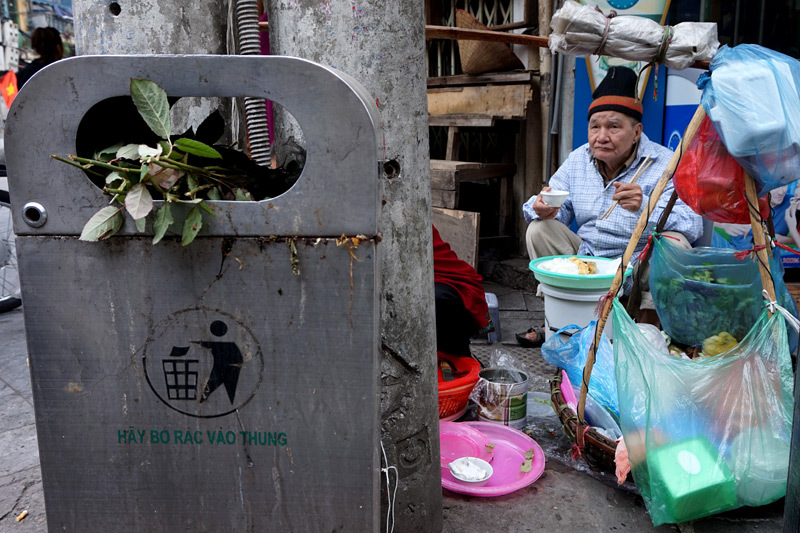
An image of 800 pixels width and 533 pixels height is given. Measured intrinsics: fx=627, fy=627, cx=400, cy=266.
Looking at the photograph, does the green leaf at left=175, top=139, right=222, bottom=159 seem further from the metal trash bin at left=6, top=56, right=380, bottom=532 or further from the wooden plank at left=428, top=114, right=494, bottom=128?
the wooden plank at left=428, top=114, right=494, bottom=128

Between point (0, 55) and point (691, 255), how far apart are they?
11052mm

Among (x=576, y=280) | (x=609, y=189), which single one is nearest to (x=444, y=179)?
(x=609, y=189)

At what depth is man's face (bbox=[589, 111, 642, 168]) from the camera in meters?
3.46

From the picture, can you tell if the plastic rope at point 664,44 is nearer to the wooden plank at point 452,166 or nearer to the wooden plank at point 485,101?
the wooden plank at point 452,166

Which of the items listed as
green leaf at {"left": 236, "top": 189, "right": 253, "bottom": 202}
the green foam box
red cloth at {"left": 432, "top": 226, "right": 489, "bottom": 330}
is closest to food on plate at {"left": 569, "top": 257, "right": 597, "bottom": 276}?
red cloth at {"left": 432, "top": 226, "right": 489, "bottom": 330}

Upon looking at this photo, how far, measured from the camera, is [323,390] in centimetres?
118

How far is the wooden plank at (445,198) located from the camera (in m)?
4.60

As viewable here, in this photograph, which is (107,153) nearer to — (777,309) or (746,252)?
(777,309)

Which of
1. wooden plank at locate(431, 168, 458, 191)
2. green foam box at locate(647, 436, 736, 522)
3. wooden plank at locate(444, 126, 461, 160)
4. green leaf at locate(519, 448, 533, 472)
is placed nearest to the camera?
green foam box at locate(647, 436, 736, 522)

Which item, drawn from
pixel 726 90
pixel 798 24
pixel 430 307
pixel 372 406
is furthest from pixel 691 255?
pixel 798 24

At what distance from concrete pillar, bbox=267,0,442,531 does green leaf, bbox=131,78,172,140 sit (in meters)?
0.63

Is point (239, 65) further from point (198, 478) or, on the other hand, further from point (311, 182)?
point (198, 478)

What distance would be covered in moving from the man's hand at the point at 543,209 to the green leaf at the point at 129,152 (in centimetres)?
266

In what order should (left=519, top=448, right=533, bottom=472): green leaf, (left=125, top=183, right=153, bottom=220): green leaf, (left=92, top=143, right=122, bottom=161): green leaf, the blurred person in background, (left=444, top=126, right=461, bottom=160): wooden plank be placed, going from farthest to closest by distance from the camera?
1. the blurred person in background
2. (left=444, top=126, right=461, bottom=160): wooden plank
3. (left=519, top=448, right=533, bottom=472): green leaf
4. (left=92, top=143, right=122, bottom=161): green leaf
5. (left=125, top=183, right=153, bottom=220): green leaf
